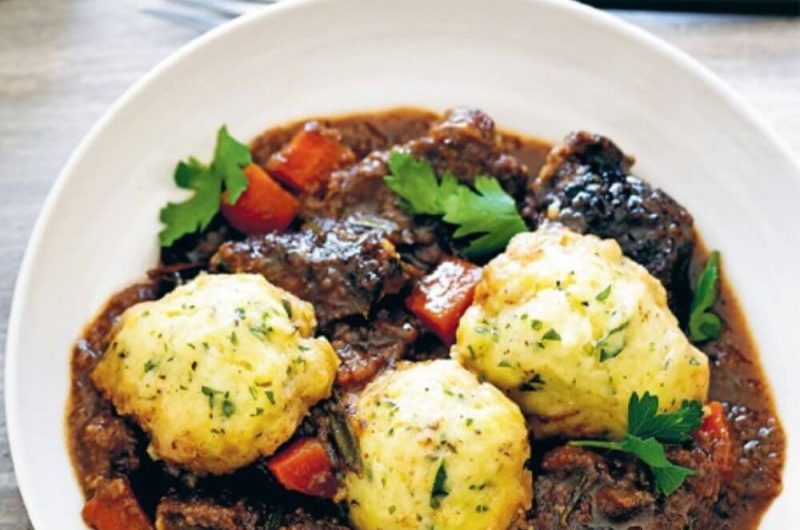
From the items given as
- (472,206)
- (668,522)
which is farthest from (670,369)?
(472,206)

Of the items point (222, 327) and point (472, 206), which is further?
point (472, 206)

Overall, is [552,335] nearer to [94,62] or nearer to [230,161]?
[230,161]

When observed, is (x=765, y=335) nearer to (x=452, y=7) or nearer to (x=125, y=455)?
(x=452, y=7)

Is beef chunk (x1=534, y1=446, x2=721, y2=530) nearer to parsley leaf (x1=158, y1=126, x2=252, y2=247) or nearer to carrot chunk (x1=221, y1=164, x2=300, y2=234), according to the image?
carrot chunk (x1=221, y1=164, x2=300, y2=234)

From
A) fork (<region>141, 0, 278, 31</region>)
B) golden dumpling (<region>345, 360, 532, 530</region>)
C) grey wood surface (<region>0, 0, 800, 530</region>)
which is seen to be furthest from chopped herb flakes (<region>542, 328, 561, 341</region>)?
fork (<region>141, 0, 278, 31</region>)

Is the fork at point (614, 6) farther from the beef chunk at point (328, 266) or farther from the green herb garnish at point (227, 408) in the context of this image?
the green herb garnish at point (227, 408)

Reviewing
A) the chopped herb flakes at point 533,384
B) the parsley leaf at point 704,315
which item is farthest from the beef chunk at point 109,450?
the parsley leaf at point 704,315
